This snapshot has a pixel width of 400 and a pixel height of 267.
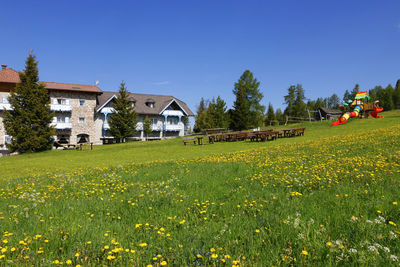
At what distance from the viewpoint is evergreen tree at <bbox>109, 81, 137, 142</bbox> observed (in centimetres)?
4316

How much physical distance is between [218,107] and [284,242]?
51351 mm

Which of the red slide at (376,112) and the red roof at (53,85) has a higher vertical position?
the red roof at (53,85)

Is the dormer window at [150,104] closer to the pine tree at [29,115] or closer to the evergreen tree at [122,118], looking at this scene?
the evergreen tree at [122,118]

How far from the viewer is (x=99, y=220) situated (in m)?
4.12

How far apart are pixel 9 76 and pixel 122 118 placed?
2167 centimetres

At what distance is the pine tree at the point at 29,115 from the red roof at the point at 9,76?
12.8m

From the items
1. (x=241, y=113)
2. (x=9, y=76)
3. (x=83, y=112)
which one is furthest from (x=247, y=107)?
(x=9, y=76)

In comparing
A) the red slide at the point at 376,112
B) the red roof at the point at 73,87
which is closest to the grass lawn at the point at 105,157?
the red slide at the point at 376,112

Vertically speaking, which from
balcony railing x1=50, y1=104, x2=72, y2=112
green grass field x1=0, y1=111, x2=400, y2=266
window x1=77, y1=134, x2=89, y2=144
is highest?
balcony railing x1=50, y1=104, x2=72, y2=112

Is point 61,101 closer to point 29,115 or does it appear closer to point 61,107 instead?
point 61,107

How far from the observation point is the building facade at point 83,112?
4192 centimetres

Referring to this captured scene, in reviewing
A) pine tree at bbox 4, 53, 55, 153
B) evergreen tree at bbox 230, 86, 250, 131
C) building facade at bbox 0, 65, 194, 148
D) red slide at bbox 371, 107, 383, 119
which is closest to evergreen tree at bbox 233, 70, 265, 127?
evergreen tree at bbox 230, 86, 250, 131

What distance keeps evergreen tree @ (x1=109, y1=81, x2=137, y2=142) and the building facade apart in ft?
6.94

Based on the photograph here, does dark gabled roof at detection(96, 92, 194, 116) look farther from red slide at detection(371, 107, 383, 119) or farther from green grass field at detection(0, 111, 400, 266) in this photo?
green grass field at detection(0, 111, 400, 266)
